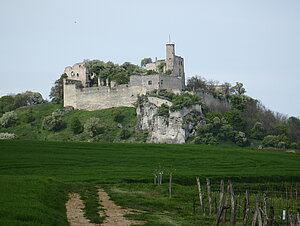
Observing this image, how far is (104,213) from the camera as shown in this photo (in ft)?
82.1

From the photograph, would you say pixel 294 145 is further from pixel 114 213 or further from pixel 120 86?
pixel 114 213

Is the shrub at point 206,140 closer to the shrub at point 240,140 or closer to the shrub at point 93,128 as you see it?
the shrub at point 240,140

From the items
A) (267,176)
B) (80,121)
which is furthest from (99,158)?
(80,121)

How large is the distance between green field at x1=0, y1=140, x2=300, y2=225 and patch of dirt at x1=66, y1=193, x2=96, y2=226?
1.30 feet

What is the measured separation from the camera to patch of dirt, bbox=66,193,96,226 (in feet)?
72.6

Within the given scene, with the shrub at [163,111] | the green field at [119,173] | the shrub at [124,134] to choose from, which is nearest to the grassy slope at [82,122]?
the shrub at [124,134]

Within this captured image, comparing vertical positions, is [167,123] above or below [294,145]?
above

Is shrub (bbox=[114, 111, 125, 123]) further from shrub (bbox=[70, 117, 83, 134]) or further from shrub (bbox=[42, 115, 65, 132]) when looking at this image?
shrub (bbox=[42, 115, 65, 132])

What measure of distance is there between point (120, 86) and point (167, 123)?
14195 mm

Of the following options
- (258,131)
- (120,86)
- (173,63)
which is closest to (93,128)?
(120,86)

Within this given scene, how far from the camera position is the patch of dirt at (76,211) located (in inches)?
871

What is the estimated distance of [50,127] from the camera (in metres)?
94.1

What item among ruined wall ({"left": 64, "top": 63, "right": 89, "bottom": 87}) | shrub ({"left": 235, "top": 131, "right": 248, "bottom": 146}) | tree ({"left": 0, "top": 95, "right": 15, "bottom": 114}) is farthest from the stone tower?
tree ({"left": 0, "top": 95, "right": 15, "bottom": 114})

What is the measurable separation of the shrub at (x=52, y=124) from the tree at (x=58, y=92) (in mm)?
13053
